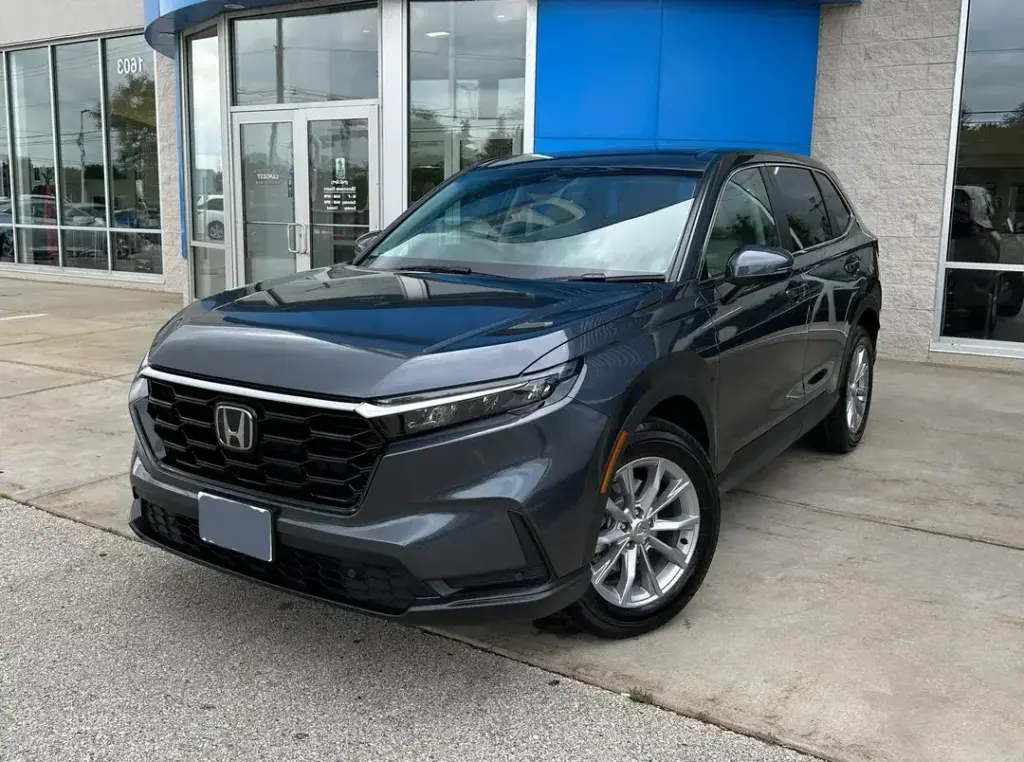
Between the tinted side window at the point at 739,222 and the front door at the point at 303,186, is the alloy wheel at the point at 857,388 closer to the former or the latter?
the tinted side window at the point at 739,222

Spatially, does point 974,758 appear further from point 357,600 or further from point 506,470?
point 357,600

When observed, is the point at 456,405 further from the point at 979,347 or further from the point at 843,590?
the point at 979,347

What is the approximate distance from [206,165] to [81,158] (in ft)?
22.4

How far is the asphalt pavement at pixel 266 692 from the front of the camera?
2.68 m

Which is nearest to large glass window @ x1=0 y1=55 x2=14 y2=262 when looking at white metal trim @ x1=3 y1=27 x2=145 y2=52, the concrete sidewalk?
white metal trim @ x1=3 y1=27 x2=145 y2=52

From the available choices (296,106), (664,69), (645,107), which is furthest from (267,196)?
(664,69)

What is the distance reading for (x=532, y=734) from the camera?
2.76 metres

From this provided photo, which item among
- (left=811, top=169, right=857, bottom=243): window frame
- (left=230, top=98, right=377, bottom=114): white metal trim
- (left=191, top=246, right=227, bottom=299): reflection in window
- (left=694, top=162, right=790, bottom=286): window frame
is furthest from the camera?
(left=191, top=246, right=227, bottom=299): reflection in window

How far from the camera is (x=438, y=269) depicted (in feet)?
12.9

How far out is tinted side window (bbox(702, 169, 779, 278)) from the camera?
3.86 metres

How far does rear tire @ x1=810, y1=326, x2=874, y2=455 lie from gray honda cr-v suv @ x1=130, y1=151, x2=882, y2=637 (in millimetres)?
1359

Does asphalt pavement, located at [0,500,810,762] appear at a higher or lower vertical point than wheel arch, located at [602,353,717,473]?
lower

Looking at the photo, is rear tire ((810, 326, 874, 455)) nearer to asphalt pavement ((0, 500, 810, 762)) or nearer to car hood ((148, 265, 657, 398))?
car hood ((148, 265, 657, 398))

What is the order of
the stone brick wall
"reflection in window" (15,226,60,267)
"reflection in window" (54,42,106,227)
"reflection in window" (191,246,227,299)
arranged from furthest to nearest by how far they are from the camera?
"reflection in window" (15,226,60,267), "reflection in window" (54,42,106,227), "reflection in window" (191,246,227,299), the stone brick wall
